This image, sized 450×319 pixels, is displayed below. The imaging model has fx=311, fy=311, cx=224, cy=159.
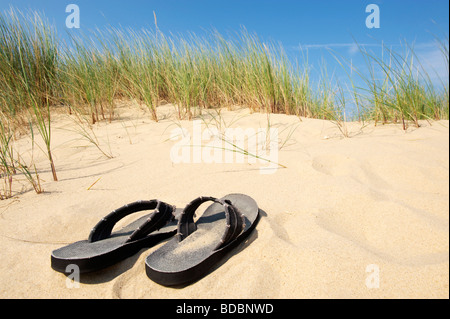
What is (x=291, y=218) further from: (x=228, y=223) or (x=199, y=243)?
(x=199, y=243)

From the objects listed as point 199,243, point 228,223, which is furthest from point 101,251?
point 228,223

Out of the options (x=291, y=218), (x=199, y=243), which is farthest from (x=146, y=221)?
(x=291, y=218)

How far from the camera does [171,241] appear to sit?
4.97ft

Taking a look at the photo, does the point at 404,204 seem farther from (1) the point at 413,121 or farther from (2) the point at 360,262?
(1) the point at 413,121

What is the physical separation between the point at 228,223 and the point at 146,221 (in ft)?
1.41

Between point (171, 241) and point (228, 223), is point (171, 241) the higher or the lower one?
the lower one

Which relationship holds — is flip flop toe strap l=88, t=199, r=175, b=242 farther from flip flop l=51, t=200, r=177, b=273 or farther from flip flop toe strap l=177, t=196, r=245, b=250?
flip flop toe strap l=177, t=196, r=245, b=250

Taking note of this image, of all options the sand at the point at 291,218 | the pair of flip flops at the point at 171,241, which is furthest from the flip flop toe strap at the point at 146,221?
the sand at the point at 291,218

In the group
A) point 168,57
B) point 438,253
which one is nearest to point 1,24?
point 168,57

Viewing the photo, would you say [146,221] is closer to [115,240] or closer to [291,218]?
[115,240]

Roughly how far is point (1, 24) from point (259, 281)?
222 inches

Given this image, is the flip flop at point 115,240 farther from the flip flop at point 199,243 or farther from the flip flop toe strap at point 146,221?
the flip flop at point 199,243

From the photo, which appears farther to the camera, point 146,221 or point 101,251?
point 146,221

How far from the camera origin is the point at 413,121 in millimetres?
2902
